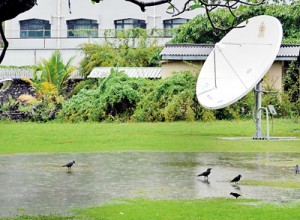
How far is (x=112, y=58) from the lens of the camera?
40.5 m

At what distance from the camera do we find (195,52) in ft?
110

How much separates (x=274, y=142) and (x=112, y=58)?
1969 centimetres

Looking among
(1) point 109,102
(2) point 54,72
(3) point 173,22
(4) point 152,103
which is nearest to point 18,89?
(2) point 54,72

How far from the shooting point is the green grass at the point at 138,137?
20656mm

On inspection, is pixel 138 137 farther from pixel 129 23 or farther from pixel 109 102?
pixel 129 23

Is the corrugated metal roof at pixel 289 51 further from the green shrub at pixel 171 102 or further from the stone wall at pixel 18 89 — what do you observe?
the stone wall at pixel 18 89

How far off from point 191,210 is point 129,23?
42022 mm

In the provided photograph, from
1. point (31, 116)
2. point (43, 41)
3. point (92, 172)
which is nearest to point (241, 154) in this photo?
point (92, 172)

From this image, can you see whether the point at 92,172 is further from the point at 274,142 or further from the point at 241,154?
the point at 274,142

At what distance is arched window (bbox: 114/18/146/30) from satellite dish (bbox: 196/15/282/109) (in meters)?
27.7

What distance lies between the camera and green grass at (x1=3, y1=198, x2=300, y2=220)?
10203 millimetres

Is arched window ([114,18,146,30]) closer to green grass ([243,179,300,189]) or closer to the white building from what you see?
the white building

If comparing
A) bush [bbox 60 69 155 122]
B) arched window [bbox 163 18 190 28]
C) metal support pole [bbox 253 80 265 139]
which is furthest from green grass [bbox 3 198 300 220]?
arched window [bbox 163 18 190 28]

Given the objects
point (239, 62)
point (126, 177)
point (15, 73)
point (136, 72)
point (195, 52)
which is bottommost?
point (126, 177)
